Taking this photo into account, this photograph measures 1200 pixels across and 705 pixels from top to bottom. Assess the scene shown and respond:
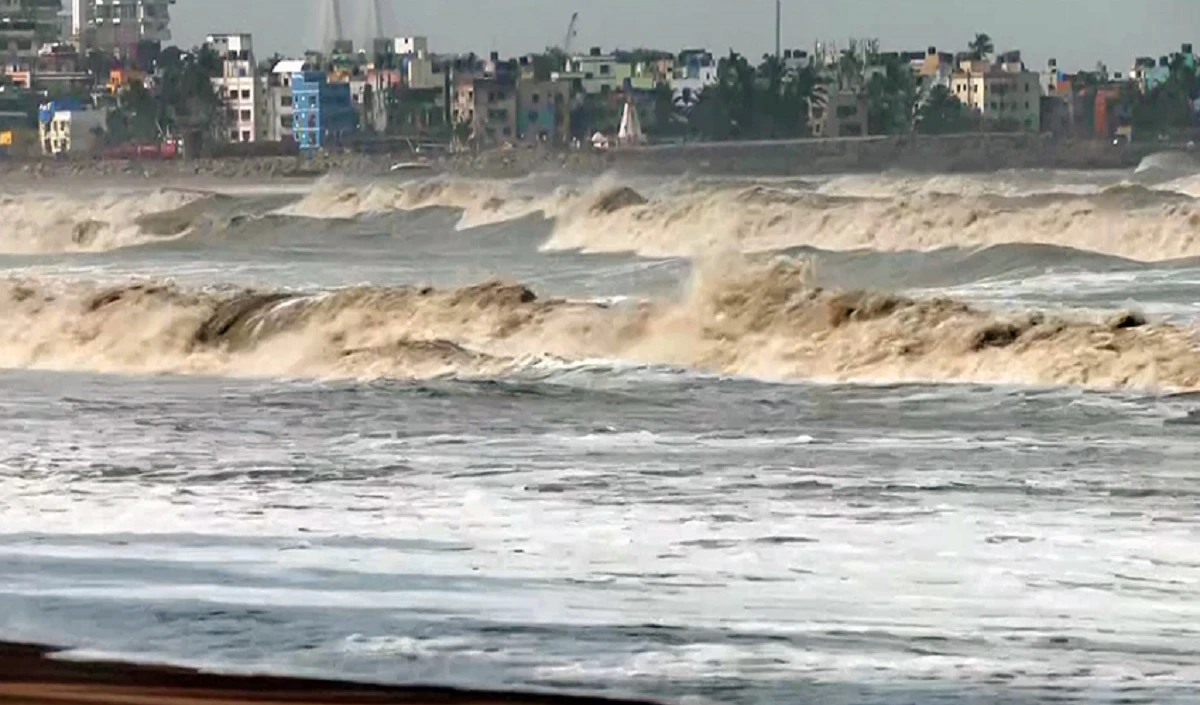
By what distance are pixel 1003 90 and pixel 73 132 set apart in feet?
37.7

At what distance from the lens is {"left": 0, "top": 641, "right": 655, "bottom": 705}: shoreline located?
4734 millimetres

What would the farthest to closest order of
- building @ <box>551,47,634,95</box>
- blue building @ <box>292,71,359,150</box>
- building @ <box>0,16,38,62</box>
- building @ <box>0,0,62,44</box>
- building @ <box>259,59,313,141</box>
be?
building @ <box>0,0,62,44</box> < building @ <box>0,16,38,62</box> < building @ <box>259,59,313,141</box> < blue building @ <box>292,71,359,150</box> < building @ <box>551,47,634,95</box>

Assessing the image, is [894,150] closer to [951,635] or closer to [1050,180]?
[1050,180]

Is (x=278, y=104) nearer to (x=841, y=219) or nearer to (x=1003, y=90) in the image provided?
(x=1003, y=90)

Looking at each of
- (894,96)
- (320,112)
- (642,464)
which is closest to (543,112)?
(320,112)

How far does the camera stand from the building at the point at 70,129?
1155 inches

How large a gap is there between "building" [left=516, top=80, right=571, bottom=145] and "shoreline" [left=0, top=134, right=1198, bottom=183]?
213 mm

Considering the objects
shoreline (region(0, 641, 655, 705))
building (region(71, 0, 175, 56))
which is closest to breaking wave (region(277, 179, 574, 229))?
building (region(71, 0, 175, 56))

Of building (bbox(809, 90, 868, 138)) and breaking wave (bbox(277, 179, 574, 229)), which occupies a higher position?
building (bbox(809, 90, 868, 138))

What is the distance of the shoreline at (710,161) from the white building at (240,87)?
0.41m

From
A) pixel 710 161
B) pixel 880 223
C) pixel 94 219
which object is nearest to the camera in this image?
pixel 880 223

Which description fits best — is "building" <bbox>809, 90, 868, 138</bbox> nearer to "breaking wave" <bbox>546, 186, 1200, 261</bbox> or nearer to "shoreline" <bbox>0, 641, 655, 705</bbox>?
"breaking wave" <bbox>546, 186, 1200, 261</bbox>

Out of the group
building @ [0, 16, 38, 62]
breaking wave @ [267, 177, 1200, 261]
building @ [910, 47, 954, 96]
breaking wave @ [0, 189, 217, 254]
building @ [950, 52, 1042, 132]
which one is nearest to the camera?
breaking wave @ [267, 177, 1200, 261]

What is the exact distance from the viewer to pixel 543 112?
3056 centimetres
